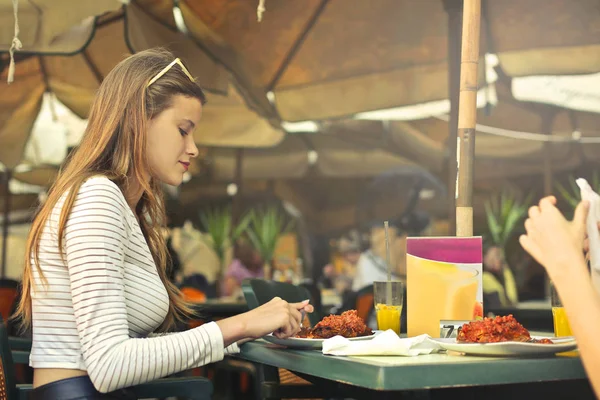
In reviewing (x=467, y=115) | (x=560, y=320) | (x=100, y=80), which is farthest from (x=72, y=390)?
(x=100, y=80)

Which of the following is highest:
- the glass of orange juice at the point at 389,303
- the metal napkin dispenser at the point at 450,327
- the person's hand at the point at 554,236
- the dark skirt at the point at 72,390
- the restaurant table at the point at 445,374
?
the person's hand at the point at 554,236

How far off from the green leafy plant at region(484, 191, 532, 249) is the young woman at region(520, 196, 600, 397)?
18.4 ft

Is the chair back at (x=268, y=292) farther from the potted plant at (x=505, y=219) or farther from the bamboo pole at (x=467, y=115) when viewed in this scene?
the potted plant at (x=505, y=219)

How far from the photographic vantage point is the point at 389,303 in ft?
6.11

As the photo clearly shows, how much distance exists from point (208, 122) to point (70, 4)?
3.10 meters

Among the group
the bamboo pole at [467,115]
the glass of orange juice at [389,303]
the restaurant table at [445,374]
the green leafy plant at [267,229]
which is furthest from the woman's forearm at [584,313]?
the green leafy plant at [267,229]

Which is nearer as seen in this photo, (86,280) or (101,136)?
(86,280)

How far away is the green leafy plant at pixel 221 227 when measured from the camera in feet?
24.1

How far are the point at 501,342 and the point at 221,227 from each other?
622 cm

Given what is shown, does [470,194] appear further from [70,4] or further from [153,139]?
[70,4]

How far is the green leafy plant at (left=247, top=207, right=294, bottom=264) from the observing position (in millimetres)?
7578

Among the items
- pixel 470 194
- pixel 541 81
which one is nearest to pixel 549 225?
pixel 470 194

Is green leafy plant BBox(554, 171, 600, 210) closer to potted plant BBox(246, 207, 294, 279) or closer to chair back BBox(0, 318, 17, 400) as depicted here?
potted plant BBox(246, 207, 294, 279)

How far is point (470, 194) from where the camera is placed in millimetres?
2107
